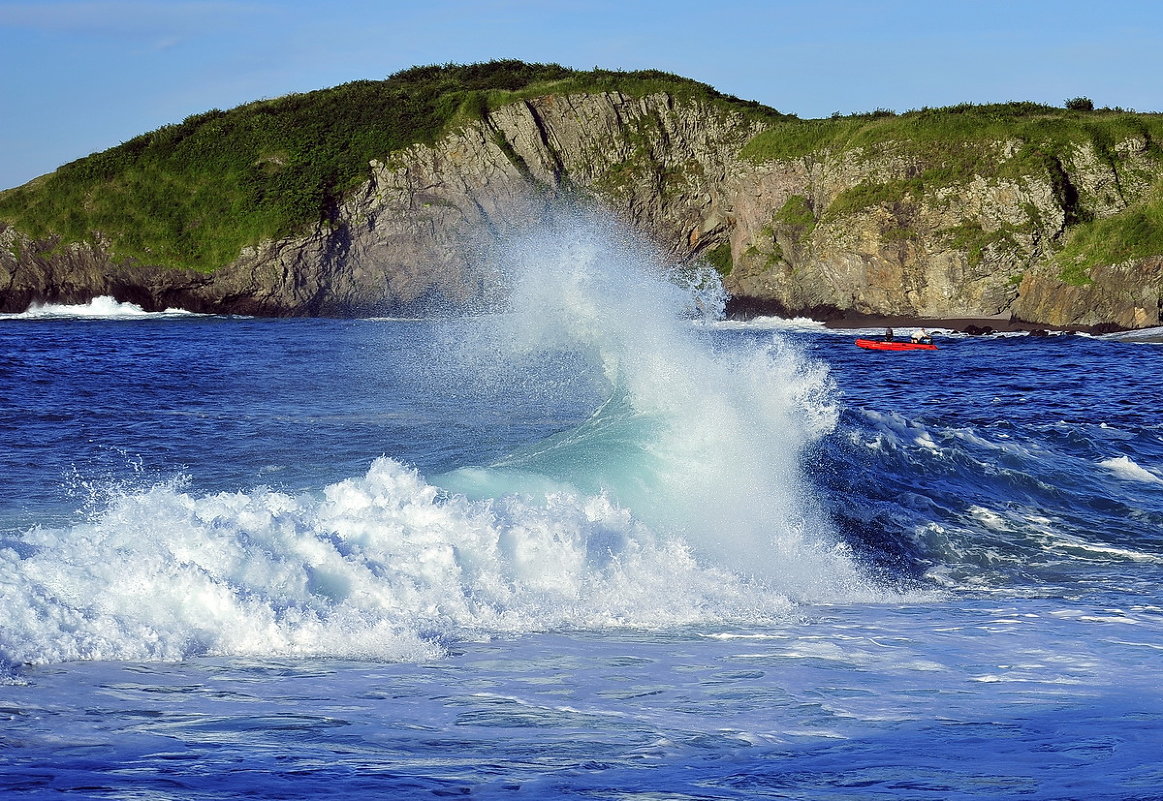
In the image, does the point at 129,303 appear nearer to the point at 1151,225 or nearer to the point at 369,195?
the point at 369,195

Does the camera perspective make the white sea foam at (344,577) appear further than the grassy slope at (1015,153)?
No

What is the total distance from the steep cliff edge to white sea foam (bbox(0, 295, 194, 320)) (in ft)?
2.62

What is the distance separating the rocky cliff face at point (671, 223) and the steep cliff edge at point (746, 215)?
0.38ft

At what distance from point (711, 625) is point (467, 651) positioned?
197cm

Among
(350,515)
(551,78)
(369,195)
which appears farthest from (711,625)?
(551,78)

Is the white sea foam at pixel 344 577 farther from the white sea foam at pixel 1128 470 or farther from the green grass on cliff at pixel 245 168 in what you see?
the green grass on cliff at pixel 245 168

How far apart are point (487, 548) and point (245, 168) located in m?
78.4

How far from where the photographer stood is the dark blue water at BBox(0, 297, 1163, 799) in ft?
17.3

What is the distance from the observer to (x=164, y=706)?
5.94m

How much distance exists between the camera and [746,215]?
234 feet

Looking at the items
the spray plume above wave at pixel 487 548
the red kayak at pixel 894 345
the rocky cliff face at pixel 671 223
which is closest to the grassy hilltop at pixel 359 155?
the rocky cliff face at pixel 671 223

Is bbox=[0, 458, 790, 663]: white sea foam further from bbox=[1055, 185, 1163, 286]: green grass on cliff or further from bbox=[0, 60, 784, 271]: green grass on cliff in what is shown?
bbox=[0, 60, 784, 271]: green grass on cliff

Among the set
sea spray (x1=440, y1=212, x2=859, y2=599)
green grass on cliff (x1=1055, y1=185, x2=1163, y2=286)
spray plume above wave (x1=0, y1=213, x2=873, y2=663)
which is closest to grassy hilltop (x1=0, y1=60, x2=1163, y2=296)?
green grass on cliff (x1=1055, y1=185, x2=1163, y2=286)

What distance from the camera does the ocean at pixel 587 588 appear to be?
532 cm
